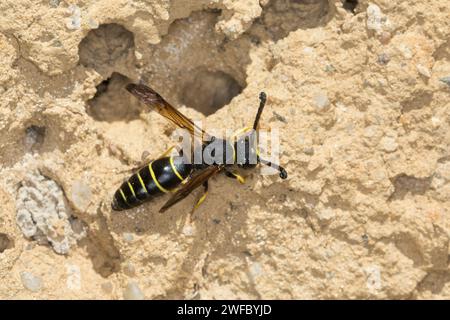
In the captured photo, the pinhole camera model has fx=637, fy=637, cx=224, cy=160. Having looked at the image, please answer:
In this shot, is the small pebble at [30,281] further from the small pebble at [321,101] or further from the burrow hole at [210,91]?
the small pebble at [321,101]

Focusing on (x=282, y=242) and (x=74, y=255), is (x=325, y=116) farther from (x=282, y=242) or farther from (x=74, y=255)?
(x=74, y=255)

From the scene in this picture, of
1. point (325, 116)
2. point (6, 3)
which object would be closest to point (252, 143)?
point (325, 116)

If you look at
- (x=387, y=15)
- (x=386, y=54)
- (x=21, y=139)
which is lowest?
(x=21, y=139)

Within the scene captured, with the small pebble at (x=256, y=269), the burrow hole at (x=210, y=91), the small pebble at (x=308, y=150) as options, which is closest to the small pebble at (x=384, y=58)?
the small pebble at (x=308, y=150)

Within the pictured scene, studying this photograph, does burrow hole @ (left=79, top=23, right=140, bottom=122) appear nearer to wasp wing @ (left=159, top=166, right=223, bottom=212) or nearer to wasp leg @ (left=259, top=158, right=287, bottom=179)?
wasp wing @ (left=159, top=166, right=223, bottom=212)

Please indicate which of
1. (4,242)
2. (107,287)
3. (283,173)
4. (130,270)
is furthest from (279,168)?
(4,242)

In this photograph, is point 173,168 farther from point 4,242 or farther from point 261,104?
point 4,242
